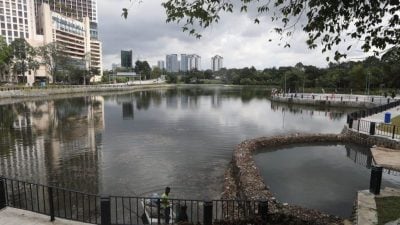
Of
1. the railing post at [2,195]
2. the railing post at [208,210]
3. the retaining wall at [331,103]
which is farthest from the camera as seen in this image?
the retaining wall at [331,103]

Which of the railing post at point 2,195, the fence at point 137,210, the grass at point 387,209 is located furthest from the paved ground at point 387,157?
the railing post at point 2,195

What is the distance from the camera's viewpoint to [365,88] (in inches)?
3036

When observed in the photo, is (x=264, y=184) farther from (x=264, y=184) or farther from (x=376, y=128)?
(x=376, y=128)

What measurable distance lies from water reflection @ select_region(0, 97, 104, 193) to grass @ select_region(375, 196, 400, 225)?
440 inches

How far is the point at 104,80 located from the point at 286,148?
144463 millimetres

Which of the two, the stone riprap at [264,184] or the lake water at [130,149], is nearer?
the stone riprap at [264,184]

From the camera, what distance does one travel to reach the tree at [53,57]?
10012 centimetres

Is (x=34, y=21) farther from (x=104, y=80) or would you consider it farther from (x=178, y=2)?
(x=178, y=2)

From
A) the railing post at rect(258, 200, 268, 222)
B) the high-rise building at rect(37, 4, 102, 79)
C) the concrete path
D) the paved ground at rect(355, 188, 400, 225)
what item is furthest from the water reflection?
the high-rise building at rect(37, 4, 102, 79)

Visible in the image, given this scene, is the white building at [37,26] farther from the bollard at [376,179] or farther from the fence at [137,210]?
the bollard at [376,179]

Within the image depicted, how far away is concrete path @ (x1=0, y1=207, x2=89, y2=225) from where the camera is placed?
27.8ft

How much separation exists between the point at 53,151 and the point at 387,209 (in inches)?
774

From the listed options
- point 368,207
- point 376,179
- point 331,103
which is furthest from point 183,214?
point 331,103

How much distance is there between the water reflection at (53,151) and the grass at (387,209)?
11182mm
